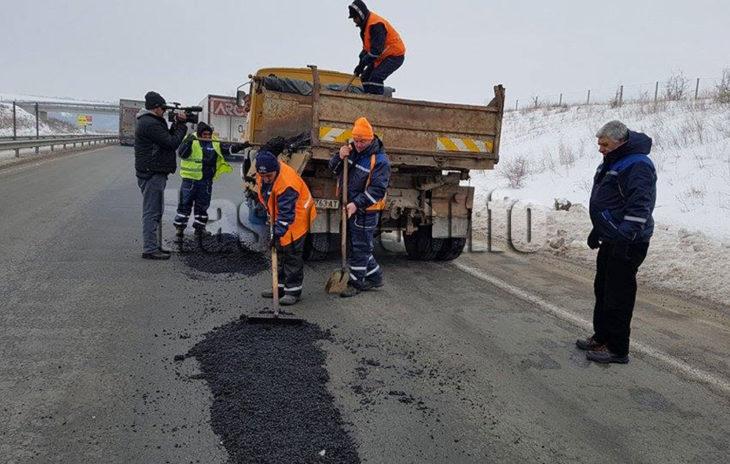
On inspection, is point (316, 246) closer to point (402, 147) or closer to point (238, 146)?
point (402, 147)

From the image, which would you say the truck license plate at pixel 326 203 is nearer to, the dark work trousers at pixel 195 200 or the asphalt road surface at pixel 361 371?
the asphalt road surface at pixel 361 371

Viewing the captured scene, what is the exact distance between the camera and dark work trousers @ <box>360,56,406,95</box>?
7.29m

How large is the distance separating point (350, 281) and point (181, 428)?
124 inches

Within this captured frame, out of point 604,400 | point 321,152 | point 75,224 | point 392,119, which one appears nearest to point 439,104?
point 392,119

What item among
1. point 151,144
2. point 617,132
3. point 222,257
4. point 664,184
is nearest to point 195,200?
point 151,144

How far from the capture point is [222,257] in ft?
22.8

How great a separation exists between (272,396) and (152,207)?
4.32 meters

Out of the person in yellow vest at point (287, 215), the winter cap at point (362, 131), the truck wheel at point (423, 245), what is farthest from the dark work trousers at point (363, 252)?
the truck wheel at point (423, 245)

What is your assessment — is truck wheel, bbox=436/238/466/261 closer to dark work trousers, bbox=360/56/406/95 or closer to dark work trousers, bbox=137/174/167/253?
dark work trousers, bbox=360/56/406/95

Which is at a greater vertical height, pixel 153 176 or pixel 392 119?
pixel 392 119

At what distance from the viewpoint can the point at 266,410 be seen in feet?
10.2

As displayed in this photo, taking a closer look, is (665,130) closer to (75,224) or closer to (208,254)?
(208,254)

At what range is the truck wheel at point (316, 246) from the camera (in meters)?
6.77

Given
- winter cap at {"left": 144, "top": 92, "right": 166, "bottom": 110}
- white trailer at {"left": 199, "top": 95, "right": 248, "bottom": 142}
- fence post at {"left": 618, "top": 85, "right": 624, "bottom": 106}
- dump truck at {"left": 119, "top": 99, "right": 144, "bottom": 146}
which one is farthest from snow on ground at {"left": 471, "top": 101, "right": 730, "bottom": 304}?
dump truck at {"left": 119, "top": 99, "right": 144, "bottom": 146}
